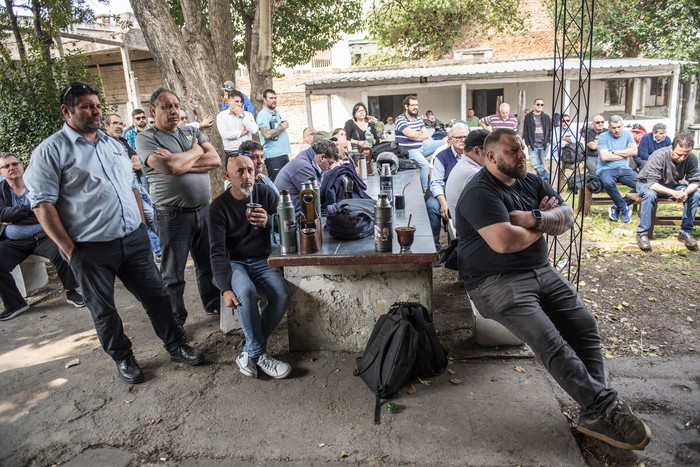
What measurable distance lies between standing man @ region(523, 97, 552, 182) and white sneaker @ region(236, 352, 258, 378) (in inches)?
332

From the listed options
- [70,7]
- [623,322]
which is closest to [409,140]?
[623,322]

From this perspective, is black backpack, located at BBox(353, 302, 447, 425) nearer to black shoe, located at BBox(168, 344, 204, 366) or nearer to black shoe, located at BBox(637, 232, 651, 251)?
black shoe, located at BBox(168, 344, 204, 366)

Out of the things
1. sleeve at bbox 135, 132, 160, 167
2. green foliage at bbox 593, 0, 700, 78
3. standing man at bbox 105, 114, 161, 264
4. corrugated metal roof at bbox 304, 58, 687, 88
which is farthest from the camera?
green foliage at bbox 593, 0, 700, 78

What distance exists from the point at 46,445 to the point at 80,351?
135cm

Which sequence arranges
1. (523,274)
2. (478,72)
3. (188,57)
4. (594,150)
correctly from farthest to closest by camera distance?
(478,72) → (594,150) → (188,57) → (523,274)

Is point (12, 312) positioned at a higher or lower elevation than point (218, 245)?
lower

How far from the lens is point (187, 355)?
154 inches

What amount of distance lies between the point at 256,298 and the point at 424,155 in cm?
519

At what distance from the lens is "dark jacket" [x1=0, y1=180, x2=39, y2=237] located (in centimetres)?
513

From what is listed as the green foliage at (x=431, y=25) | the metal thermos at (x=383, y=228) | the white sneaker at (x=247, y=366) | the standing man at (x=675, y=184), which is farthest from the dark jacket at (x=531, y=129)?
the white sneaker at (x=247, y=366)

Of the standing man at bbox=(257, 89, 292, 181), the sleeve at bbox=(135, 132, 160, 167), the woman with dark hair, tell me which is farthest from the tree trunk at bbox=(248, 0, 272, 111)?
the sleeve at bbox=(135, 132, 160, 167)

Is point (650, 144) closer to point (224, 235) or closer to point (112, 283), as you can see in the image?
point (224, 235)

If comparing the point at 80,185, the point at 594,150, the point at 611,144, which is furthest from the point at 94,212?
the point at 594,150

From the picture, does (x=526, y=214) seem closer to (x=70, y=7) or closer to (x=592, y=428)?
(x=592, y=428)
